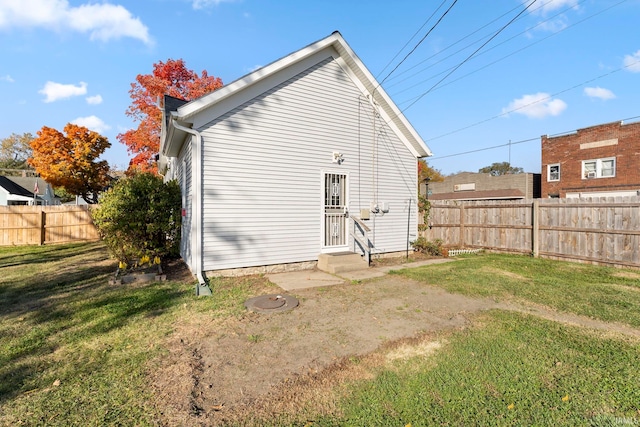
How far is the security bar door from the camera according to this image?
8.50 meters

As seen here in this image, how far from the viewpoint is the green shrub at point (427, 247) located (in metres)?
10.5

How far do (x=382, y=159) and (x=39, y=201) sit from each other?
42143mm

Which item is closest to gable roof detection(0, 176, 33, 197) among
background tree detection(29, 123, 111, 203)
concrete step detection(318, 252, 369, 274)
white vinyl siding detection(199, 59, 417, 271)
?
background tree detection(29, 123, 111, 203)

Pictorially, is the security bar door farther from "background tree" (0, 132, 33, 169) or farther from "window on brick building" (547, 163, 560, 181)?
"background tree" (0, 132, 33, 169)

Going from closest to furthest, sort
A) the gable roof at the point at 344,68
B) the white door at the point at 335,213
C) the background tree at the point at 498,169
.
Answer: the gable roof at the point at 344,68 → the white door at the point at 335,213 → the background tree at the point at 498,169

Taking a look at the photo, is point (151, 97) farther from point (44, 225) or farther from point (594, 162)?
point (594, 162)

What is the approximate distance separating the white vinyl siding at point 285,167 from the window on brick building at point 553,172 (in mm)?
20459

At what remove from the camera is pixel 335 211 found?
862 cm

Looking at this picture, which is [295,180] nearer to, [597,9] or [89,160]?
[597,9]

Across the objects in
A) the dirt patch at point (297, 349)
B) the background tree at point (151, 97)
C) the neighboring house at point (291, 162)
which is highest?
the background tree at point (151, 97)

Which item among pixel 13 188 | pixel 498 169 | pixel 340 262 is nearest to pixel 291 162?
pixel 340 262

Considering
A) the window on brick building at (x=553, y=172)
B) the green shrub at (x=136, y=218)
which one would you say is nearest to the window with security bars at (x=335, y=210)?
the green shrub at (x=136, y=218)

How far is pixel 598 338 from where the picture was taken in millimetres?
3838

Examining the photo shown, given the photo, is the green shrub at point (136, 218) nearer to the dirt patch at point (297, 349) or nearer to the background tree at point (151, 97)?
the dirt patch at point (297, 349)
